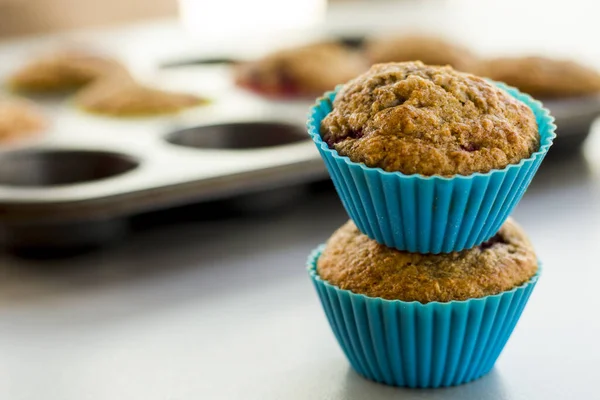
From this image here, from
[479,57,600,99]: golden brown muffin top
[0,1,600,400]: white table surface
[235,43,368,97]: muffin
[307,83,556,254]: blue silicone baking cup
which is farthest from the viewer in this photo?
[235,43,368,97]: muffin

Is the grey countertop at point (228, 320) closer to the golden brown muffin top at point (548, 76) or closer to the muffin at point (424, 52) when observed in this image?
the golden brown muffin top at point (548, 76)

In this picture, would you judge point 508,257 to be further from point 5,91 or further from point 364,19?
point 364,19

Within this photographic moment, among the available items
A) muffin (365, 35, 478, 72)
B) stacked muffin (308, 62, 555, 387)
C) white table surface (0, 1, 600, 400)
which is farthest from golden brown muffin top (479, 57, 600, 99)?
stacked muffin (308, 62, 555, 387)

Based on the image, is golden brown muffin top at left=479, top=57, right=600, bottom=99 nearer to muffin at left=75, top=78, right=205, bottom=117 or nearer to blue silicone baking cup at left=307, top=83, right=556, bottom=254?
muffin at left=75, top=78, right=205, bottom=117

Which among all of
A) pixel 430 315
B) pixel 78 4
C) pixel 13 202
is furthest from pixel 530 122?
pixel 78 4

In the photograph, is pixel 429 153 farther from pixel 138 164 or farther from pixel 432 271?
pixel 138 164

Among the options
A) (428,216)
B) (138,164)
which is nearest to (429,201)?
(428,216)

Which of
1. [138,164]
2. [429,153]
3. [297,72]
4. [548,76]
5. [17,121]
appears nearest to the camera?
[429,153]
